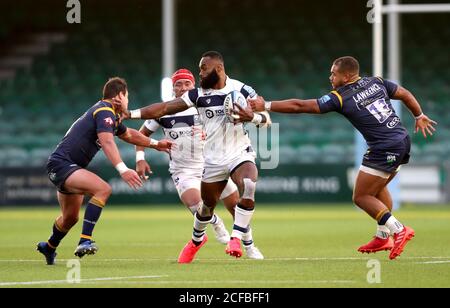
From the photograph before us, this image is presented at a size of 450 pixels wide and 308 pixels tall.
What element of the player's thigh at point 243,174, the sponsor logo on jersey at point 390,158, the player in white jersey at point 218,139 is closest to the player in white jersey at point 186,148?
the player in white jersey at point 218,139

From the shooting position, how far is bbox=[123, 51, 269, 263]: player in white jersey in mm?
11594

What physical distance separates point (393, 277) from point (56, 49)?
→ 1046 inches

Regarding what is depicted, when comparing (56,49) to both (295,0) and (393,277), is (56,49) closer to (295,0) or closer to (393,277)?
(295,0)

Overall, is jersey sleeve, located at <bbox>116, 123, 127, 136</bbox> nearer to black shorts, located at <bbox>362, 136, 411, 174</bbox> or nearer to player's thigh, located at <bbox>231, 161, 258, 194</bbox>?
player's thigh, located at <bbox>231, 161, 258, 194</bbox>

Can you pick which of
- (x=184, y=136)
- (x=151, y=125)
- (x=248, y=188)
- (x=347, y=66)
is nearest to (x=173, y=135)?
(x=184, y=136)

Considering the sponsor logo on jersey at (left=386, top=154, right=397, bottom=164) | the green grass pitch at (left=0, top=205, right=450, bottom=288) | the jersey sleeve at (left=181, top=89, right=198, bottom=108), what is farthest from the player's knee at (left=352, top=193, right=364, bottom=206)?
the jersey sleeve at (left=181, top=89, right=198, bottom=108)

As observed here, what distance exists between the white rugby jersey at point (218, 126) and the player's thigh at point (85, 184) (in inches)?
53.9

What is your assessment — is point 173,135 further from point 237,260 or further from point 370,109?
point 370,109

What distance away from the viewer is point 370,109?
38.5 ft

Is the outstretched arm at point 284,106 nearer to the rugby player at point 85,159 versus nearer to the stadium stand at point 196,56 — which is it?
the rugby player at point 85,159

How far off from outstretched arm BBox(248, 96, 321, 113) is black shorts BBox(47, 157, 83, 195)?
2076 millimetres

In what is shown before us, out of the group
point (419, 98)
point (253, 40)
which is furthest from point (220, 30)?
point (419, 98)

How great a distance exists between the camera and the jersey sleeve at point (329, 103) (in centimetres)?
1148

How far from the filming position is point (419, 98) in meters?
30.7
